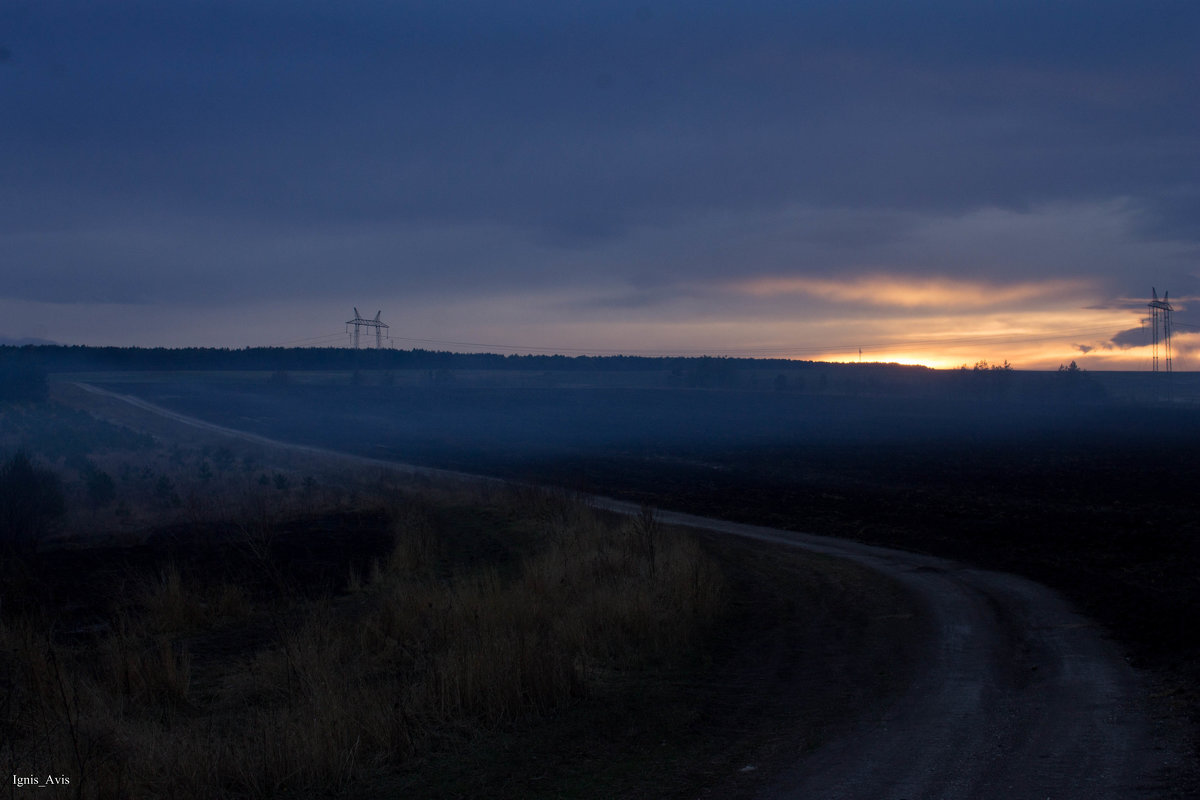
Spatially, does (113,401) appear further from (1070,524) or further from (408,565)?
(1070,524)

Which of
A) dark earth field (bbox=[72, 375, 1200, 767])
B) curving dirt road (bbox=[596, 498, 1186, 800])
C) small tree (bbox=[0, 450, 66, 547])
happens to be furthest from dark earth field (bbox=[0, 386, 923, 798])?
dark earth field (bbox=[72, 375, 1200, 767])

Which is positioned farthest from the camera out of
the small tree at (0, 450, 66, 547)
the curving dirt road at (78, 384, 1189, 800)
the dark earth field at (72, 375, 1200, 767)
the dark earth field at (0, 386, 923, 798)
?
the small tree at (0, 450, 66, 547)

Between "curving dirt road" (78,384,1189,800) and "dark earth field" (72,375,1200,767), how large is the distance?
0.76 metres

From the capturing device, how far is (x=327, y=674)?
9258mm

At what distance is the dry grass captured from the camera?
22.1ft

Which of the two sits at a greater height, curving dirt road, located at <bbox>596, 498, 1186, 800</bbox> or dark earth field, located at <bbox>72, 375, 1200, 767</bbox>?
curving dirt road, located at <bbox>596, 498, 1186, 800</bbox>

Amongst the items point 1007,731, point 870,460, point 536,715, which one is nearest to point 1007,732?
point 1007,731

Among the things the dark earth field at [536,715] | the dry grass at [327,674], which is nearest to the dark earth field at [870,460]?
the dark earth field at [536,715]

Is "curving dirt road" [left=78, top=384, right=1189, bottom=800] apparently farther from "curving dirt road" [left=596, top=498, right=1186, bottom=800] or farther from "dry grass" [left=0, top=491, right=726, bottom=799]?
"dry grass" [left=0, top=491, right=726, bottom=799]

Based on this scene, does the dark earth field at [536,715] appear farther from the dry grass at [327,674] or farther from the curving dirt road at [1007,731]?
the curving dirt road at [1007,731]

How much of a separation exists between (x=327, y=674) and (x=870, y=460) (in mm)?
52102

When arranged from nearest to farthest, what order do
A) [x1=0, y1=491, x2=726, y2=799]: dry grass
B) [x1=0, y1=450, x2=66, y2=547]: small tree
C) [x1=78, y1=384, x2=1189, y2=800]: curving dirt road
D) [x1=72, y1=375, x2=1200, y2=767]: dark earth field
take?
[x1=78, y1=384, x2=1189, y2=800]: curving dirt road, [x1=0, y1=491, x2=726, y2=799]: dry grass, [x1=72, y1=375, x2=1200, y2=767]: dark earth field, [x1=0, y1=450, x2=66, y2=547]: small tree

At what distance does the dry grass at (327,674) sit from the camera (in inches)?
265

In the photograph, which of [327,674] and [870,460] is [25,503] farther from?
[870,460]
